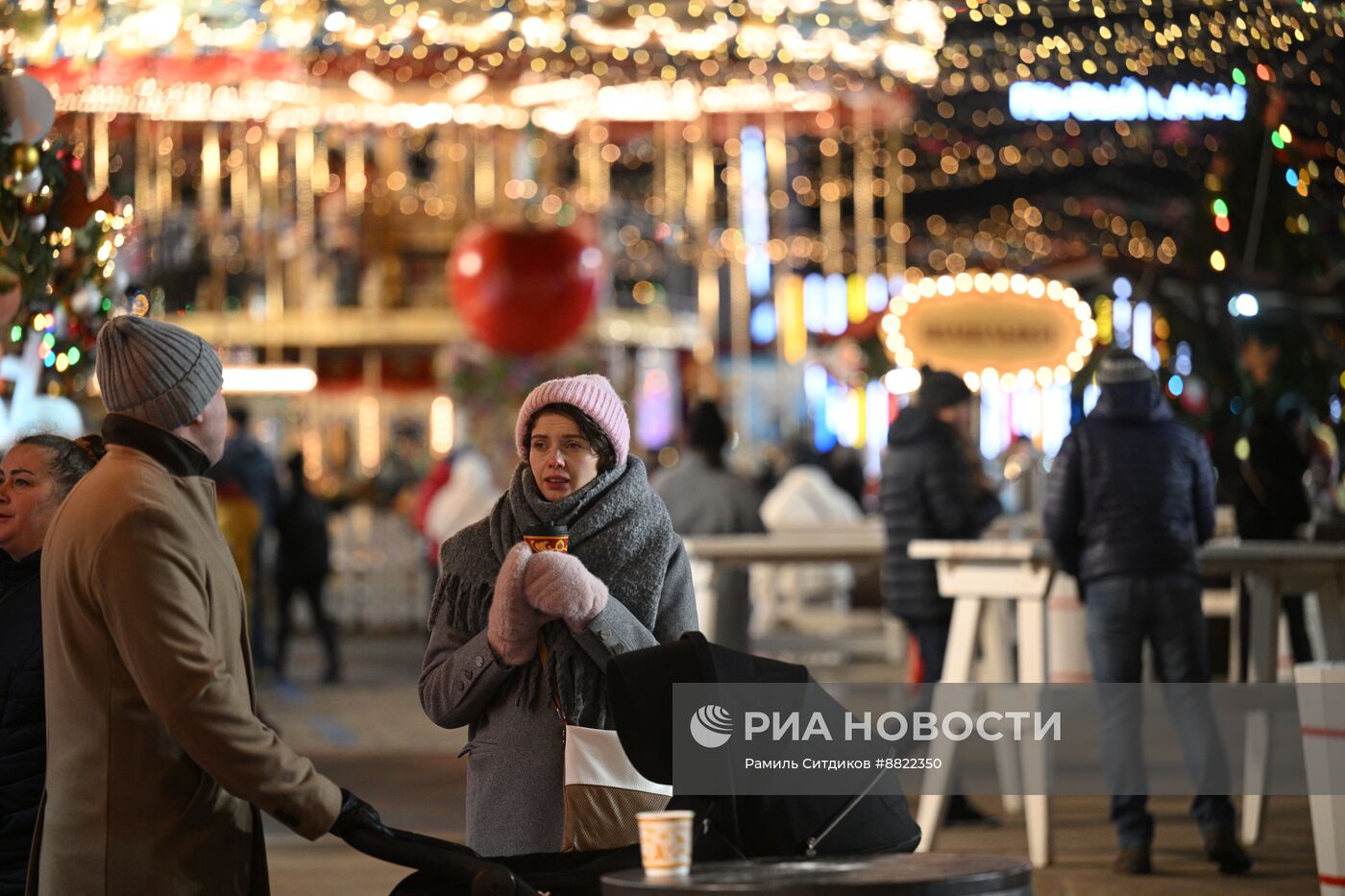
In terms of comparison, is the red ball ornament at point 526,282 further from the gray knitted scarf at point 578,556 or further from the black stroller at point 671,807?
the black stroller at point 671,807

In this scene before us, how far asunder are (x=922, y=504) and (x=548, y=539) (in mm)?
4667

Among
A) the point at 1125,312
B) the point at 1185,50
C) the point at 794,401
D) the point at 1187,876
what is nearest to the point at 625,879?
the point at 1187,876

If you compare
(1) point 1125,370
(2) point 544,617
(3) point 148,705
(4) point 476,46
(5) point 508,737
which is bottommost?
(5) point 508,737

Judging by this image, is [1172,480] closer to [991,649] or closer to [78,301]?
[991,649]

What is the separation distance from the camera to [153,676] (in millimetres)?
3242

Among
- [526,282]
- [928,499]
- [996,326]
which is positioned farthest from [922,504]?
[526,282]

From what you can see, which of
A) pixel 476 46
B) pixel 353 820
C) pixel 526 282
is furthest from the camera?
pixel 526 282

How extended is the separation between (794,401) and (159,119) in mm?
19776

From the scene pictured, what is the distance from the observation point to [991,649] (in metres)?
7.57

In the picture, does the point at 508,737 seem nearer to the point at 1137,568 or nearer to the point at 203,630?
the point at 203,630

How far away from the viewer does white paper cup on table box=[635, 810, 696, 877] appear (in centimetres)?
291

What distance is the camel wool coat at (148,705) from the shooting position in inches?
128

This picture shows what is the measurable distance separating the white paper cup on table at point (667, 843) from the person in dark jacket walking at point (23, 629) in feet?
5.23

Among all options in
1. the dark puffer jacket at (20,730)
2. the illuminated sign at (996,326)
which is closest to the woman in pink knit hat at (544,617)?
the dark puffer jacket at (20,730)
